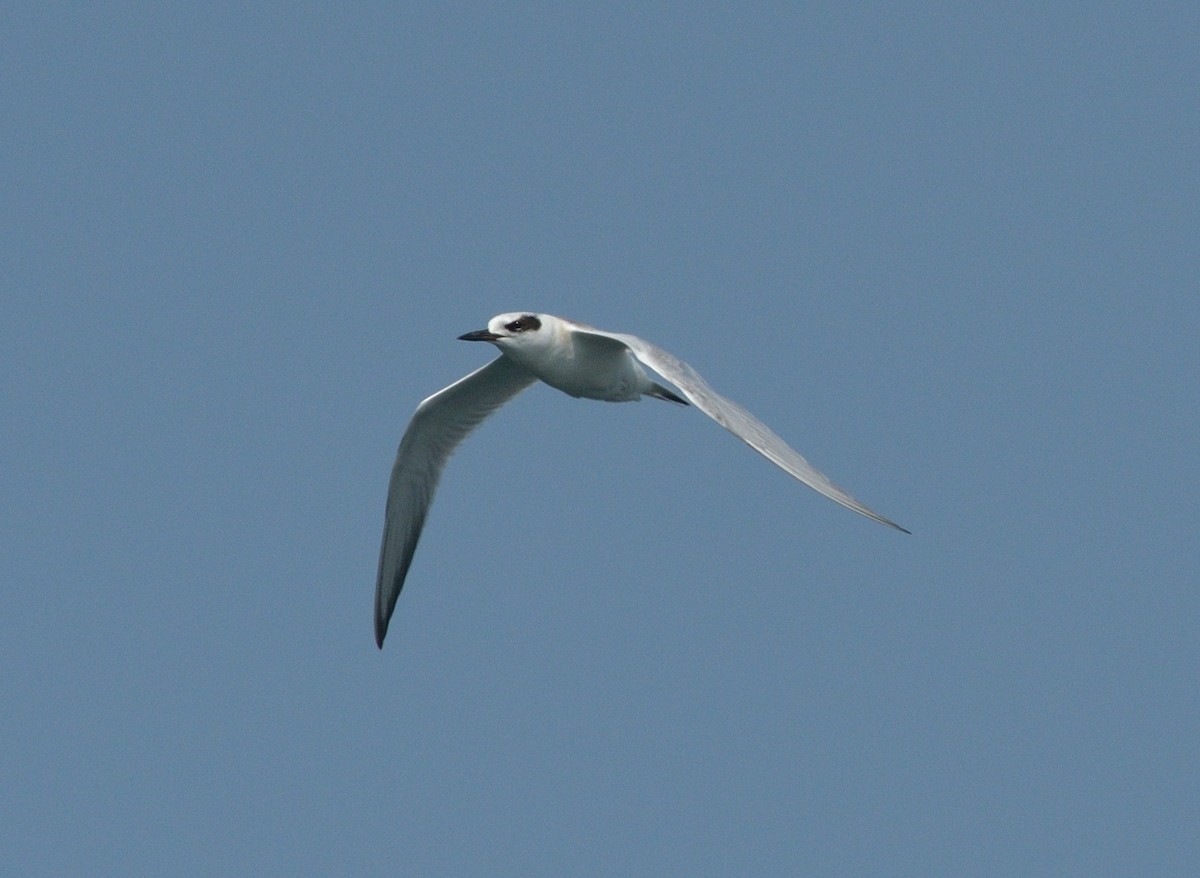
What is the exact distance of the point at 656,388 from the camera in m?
17.6

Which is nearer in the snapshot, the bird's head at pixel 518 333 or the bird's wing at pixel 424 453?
the bird's head at pixel 518 333

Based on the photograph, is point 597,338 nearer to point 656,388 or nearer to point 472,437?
point 656,388

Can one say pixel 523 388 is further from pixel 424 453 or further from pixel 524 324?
pixel 524 324

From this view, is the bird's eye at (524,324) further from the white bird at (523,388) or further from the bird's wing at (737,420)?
the bird's wing at (737,420)

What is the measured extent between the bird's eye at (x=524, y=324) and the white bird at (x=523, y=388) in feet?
0.03

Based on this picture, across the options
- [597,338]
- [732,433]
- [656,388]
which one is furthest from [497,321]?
[732,433]

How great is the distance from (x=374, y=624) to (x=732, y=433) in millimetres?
8569

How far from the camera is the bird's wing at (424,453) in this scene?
19000 mm

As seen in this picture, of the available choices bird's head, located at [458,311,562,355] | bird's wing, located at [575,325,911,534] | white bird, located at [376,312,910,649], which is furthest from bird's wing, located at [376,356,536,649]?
bird's wing, located at [575,325,911,534]

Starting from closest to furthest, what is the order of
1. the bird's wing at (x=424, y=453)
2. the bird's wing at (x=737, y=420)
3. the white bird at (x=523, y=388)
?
the bird's wing at (x=737, y=420)
the white bird at (x=523, y=388)
the bird's wing at (x=424, y=453)

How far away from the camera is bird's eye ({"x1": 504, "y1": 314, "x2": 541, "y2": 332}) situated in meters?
15.9

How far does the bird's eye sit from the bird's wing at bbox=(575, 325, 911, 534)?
0.98m

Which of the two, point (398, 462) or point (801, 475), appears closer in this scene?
point (801, 475)

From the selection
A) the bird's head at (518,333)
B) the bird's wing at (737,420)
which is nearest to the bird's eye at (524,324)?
the bird's head at (518,333)
